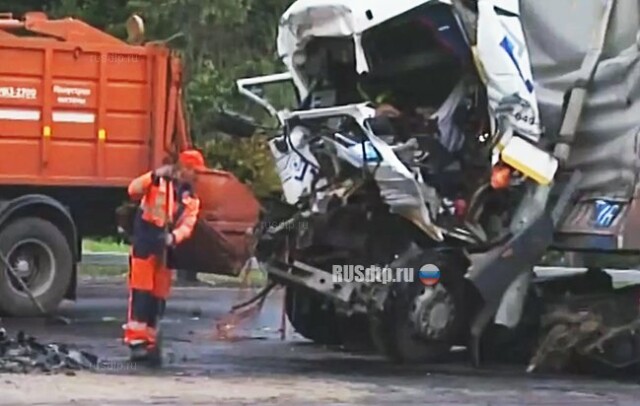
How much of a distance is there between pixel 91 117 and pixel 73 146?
0.31 meters

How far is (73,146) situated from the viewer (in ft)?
52.0

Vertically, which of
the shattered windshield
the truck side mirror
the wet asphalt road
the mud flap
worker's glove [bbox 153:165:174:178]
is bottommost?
the wet asphalt road

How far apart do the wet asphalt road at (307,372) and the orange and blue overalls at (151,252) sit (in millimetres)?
321

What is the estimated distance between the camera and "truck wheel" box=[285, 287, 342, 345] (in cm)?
1328

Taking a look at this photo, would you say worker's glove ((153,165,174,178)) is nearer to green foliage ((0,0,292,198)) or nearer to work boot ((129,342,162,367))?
work boot ((129,342,162,367))

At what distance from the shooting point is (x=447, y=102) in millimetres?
12188

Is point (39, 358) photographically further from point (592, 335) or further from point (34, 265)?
point (34, 265)

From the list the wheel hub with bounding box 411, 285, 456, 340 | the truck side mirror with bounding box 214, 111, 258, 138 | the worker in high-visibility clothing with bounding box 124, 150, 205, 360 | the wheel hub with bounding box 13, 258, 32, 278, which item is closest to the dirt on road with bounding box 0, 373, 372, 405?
the worker in high-visibility clothing with bounding box 124, 150, 205, 360

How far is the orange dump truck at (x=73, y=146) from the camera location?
50.5ft

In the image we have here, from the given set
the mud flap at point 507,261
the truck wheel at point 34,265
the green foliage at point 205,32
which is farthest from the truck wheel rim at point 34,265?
the green foliage at point 205,32

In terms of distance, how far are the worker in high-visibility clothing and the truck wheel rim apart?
12.3ft

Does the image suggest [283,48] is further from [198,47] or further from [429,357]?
[198,47]

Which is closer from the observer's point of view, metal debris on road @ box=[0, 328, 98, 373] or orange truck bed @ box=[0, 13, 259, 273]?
metal debris on road @ box=[0, 328, 98, 373]

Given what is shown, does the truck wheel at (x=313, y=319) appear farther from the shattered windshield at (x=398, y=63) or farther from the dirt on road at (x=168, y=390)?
the dirt on road at (x=168, y=390)
